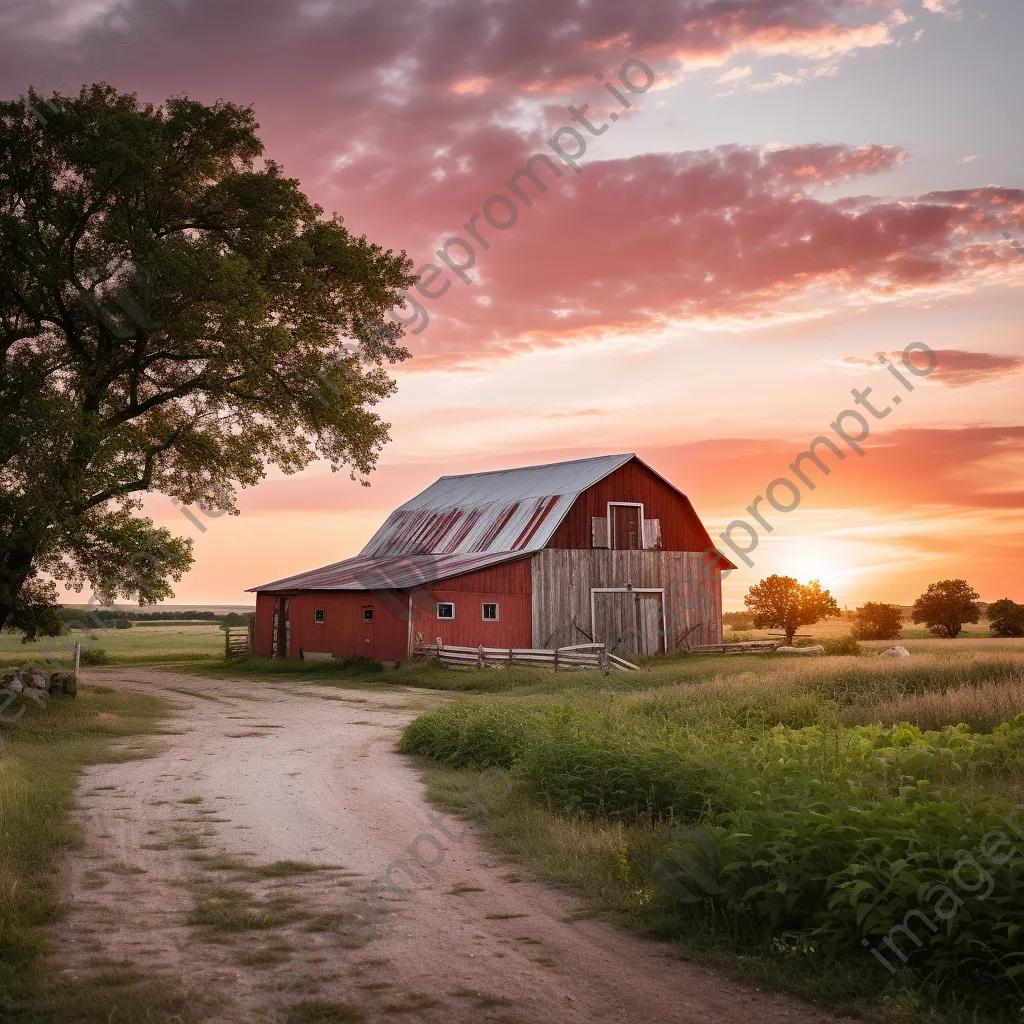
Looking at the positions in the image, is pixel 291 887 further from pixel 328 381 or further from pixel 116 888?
pixel 328 381

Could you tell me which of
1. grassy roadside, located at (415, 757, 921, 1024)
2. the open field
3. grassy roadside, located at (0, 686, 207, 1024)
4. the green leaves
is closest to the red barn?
grassy roadside, located at (0, 686, 207, 1024)

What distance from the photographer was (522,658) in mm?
29734

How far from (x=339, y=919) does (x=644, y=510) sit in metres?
30.3

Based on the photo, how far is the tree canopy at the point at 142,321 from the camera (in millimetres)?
19844

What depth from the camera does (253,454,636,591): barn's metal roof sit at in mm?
34031

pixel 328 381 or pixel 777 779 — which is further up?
pixel 328 381

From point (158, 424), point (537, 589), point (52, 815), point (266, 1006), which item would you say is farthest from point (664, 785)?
point (537, 589)

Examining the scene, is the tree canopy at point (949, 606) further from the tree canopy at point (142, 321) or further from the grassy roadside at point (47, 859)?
the grassy roadside at point (47, 859)

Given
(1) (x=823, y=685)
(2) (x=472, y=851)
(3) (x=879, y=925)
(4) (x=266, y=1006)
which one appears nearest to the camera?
(4) (x=266, y=1006)

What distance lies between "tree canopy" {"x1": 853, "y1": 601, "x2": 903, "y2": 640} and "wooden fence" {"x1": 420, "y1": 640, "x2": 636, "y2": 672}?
31452 mm

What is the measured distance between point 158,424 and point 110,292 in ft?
14.5

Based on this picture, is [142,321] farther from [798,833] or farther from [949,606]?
[949,606]

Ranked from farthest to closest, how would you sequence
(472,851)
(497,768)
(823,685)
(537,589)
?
(537,589)
(823,685)
(497,768)
(472,851)

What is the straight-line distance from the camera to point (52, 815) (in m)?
10.3
